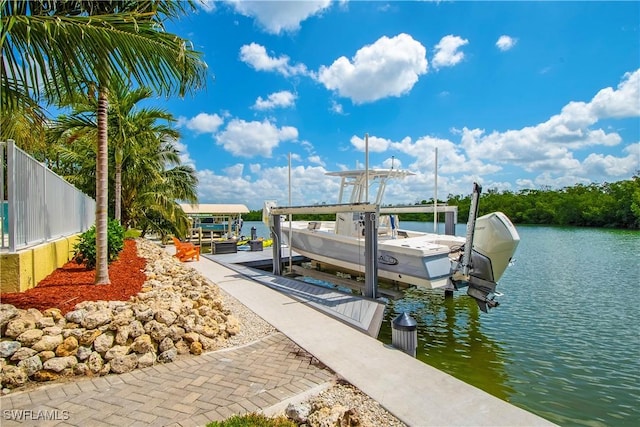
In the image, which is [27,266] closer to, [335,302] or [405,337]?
[335,302]

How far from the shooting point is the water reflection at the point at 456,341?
535 centimetres

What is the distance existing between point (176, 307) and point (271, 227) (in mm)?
6328

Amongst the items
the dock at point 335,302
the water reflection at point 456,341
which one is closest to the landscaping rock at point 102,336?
the dock at point 335,302

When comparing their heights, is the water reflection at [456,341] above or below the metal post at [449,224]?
below

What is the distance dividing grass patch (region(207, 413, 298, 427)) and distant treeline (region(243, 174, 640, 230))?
1319 inches

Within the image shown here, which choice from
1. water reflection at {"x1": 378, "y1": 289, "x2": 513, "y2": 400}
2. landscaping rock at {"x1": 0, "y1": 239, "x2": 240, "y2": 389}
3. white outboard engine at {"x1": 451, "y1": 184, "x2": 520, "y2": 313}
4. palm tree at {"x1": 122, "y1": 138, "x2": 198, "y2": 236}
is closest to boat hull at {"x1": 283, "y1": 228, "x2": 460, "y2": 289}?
white outboard engine at {"x1": 451, "y1": 184, "x2": 520, "y2": 313}

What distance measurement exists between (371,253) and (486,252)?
230 cm

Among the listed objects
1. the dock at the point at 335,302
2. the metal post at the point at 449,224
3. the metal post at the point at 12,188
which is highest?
the metal post at the point at 12,188

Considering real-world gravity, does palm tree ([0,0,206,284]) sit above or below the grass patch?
above

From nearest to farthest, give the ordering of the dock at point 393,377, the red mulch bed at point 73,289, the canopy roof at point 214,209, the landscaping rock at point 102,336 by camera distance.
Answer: the dock at point 393,377
the landscaping rock at point 102,336
the red mulch bed at point 73,289
the canopy roof at point 214,209

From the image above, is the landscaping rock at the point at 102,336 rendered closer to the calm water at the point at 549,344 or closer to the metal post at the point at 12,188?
the metal post at the point at 12,188

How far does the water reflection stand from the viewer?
17.5 feet

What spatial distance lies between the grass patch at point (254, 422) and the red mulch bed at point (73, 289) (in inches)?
116

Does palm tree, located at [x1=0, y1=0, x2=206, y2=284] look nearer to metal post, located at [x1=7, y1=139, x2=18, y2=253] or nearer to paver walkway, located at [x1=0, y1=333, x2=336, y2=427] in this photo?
metal post, located at [x1=7, y1=139, x2=18, y2=253]
